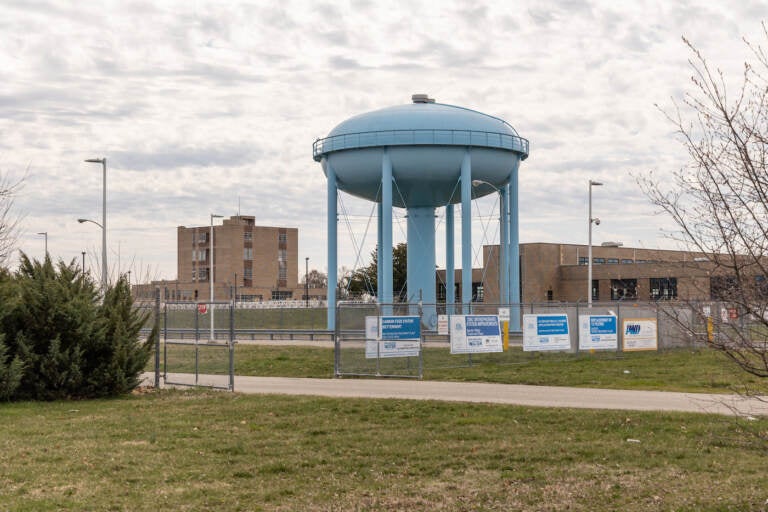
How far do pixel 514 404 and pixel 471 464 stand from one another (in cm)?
523

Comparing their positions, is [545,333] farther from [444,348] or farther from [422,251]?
[422,251]

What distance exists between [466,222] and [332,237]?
277 inches

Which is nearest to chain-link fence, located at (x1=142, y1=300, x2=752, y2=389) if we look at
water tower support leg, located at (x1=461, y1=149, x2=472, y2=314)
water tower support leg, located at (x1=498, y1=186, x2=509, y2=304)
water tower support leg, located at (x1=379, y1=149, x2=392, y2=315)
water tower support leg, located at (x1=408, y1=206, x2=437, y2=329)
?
water tower support leg, located at (x1=461, y1=149, x2=472, y2=314)

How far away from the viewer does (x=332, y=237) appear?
45906 millimetres

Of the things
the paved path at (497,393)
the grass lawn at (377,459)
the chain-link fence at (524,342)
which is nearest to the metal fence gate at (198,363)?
the paved path at (497,393)

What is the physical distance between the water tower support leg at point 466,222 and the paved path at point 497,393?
21.1 metres

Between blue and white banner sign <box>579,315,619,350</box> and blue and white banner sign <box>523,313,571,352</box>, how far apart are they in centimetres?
93

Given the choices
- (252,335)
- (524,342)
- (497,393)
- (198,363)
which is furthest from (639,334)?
(252,335)

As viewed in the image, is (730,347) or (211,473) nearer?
A: (730,347)

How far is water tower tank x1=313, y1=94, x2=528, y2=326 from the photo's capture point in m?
42.2

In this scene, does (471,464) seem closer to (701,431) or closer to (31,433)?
(701,431)

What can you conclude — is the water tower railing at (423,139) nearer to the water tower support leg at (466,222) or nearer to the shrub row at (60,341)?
the water tower support leg at (466,222)

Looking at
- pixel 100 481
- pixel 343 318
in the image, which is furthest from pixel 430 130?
pixel 100 481

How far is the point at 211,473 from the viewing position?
1086cm
